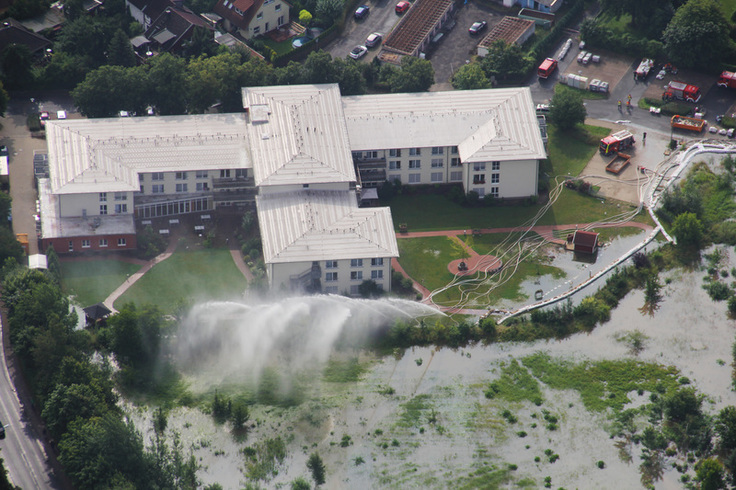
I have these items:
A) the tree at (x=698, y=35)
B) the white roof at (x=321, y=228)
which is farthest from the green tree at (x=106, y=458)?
the tree at (x=698, y=35)

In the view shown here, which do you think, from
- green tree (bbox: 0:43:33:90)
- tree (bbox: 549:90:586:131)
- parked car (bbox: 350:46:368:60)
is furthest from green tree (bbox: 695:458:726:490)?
green tree (bbox: 0:43:33:90)

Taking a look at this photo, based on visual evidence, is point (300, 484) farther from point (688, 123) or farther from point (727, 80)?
point (727, 80)

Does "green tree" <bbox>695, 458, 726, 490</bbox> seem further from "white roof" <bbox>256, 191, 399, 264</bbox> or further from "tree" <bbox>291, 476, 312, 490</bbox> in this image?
"white roof" <bbox>256, 191, 399, 264</bbox>

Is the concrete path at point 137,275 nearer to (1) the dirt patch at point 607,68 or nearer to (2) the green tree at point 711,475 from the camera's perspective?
(1) the dirt patch at point 607,68

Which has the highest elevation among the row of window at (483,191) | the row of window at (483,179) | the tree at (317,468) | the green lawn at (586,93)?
the green lawn at (586,93)

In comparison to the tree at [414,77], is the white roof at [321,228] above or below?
below

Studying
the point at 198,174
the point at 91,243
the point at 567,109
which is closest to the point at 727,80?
the point at 567,109
